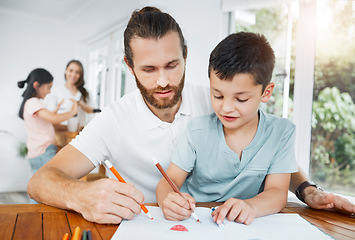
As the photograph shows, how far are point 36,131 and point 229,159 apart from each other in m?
2.42

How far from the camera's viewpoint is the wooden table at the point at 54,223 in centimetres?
73

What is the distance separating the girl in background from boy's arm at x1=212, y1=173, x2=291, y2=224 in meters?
2.37

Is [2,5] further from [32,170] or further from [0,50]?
[32,170]

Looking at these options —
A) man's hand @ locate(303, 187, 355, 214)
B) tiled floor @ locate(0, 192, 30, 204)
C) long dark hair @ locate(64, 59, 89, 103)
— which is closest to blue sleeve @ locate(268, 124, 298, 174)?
man's hand @ locate(303, 187, 355, 214)

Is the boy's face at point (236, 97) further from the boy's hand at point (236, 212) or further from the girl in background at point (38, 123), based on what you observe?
the girl in background at point (38, 123)

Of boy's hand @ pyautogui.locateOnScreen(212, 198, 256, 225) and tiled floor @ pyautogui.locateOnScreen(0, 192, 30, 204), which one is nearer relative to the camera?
boy's hand @ pyautogui.locateOnScreen(212, 198, 256, 225)

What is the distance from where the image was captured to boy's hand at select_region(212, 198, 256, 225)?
85 cm

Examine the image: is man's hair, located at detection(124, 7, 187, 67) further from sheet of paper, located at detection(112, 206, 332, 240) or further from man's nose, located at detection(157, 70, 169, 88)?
sheet of paper, located at detection(112, 206, 332, 240)

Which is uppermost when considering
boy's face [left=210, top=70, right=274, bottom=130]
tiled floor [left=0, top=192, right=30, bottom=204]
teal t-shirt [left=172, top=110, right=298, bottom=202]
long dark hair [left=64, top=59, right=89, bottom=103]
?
long dark hair [left=64, top=59, right=89, bottom=103]

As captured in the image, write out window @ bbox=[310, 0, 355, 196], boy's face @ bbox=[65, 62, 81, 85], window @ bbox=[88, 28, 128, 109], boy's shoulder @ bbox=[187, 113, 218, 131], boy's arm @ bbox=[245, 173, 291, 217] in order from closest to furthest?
1. boy's arm @ bbox=[245, 173, 291, 217]
2. boy's shoulder @ bbox=[187, 113, 218, 131]
3. window @ bbox=[310, 0, 355, 196]
4. boy's face @ bbox=[65, 62, 81, 85]
5. window @ bbox=[88, 28, 128, 109]

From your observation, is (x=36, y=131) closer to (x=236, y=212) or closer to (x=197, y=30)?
(x=197, y=30)

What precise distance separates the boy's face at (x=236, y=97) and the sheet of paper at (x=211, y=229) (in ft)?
1.03

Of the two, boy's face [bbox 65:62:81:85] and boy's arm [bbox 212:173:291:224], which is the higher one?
boy's face [bbox 65:62:81:85]

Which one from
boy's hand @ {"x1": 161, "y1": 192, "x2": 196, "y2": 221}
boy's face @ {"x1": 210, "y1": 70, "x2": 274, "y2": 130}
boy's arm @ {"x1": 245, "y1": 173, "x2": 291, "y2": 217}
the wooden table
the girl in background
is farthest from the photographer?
the girl in background
